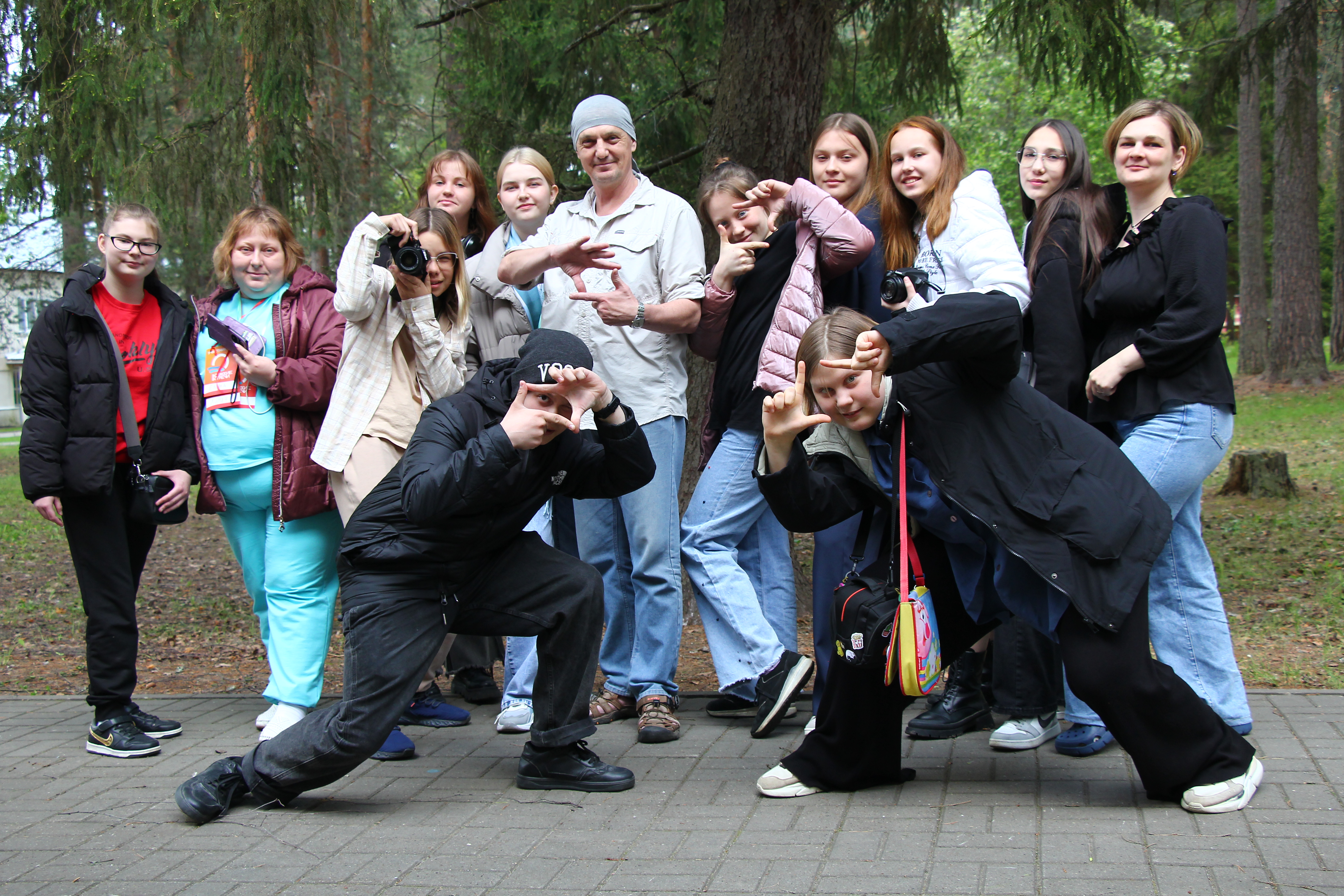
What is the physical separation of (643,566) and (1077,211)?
1.97 m

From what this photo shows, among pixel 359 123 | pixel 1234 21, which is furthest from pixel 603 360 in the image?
pixel 1234 21

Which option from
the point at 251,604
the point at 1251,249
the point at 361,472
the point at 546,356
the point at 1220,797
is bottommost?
the point at 251,604

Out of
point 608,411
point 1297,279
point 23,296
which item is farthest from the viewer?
point 23,296

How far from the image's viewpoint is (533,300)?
15.5 ft

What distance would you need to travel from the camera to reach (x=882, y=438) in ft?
11.8

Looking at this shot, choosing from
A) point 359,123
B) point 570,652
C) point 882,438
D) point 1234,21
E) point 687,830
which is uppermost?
point 1234,21

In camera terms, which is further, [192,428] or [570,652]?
[192,428]

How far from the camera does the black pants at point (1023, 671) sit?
416 centimetres

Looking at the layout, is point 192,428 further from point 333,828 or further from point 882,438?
point 882,438

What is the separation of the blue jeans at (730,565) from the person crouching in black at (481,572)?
63cm

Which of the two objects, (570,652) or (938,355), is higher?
(938,355)

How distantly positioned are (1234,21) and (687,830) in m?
20.6

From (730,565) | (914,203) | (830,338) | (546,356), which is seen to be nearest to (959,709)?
(730,565)

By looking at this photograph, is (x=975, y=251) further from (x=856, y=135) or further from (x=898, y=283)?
(x=856, y=135)
